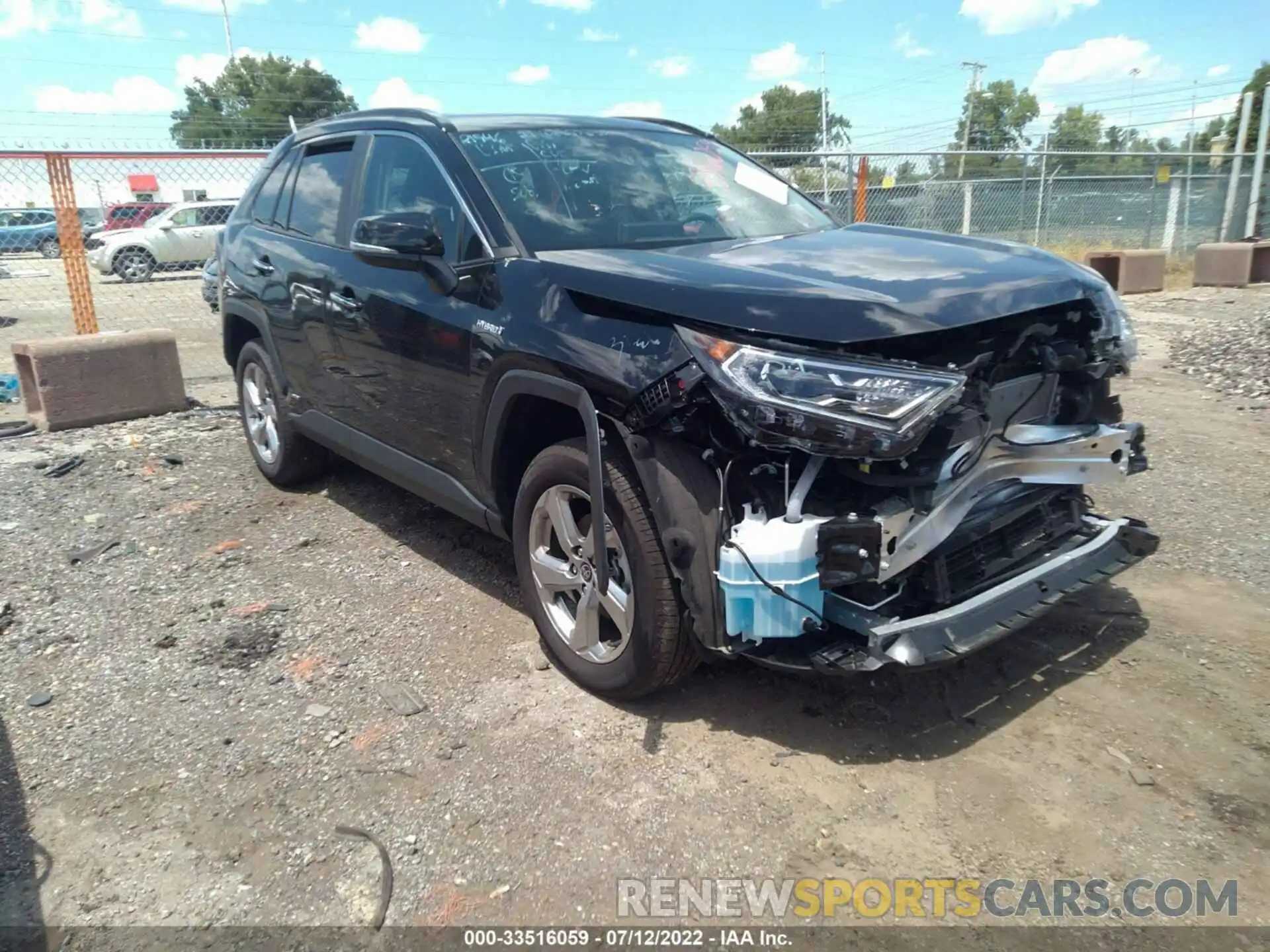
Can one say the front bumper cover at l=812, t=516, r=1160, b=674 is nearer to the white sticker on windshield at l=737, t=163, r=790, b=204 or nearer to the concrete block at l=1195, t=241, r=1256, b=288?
the white sticker on windshield at l=737, t=163, r=790, b=204

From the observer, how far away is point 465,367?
3.53 m

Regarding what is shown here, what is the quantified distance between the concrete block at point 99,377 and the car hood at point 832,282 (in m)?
5.33

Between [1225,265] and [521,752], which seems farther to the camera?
[1225,265]

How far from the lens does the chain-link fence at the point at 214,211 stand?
28.0 ft

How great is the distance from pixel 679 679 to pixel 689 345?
117cm

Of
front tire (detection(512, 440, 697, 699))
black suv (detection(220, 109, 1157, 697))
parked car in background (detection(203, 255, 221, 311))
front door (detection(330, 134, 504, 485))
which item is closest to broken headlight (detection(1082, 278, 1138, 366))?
black suv (detection(220, 109, 1157, 697))

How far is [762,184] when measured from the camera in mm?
4418

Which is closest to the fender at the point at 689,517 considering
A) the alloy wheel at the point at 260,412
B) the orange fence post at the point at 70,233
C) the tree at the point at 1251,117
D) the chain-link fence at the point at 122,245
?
the alloy wheel at the point at 260,412

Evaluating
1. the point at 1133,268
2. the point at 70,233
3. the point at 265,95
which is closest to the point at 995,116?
the point at 265,95

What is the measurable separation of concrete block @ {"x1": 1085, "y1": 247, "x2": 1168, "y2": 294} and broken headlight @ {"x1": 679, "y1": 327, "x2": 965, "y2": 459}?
41.8 ft

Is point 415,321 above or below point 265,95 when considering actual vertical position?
below

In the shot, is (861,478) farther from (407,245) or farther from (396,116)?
(396,116)

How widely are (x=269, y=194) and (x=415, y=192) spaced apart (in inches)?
74.2

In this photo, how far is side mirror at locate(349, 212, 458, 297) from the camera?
133 inches
